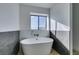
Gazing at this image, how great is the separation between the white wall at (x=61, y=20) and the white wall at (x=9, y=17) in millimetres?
509

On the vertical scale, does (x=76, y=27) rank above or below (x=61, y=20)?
below

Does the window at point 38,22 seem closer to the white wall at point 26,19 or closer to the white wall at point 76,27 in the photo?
the white wall at point 26,19

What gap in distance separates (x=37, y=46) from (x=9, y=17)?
0.57 meters

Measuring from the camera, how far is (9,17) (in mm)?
1391

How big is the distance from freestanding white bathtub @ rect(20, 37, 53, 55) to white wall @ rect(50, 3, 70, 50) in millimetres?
176

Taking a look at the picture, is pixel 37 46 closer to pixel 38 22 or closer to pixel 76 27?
pixel 38 22

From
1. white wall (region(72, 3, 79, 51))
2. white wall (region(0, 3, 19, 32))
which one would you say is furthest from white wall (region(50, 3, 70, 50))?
white wall (region(0, 3, 19, 32))

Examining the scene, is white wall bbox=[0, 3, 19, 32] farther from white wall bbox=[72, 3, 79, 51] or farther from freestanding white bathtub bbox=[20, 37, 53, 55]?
white wall bbox=[72, 3, 79, 51]

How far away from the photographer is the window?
144 cm

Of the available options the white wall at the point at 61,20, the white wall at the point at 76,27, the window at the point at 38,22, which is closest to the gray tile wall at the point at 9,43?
the window at the point at 38,22

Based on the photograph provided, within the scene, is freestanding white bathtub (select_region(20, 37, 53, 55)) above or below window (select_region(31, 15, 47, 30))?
below

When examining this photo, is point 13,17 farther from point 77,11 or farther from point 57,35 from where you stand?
point 77,11

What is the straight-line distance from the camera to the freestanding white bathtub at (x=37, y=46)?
141 cm

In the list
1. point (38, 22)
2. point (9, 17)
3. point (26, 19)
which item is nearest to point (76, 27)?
point (38, 22)
